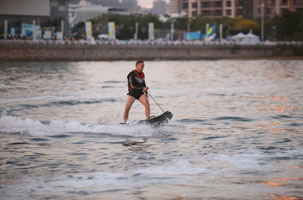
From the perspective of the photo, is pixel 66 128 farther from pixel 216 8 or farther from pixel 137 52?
pixel 216 8

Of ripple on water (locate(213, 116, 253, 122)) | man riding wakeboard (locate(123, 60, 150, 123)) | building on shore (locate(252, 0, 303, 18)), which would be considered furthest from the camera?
building on shore (locate(252, 0, 303, 18))

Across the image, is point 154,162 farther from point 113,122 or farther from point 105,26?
point 105,26

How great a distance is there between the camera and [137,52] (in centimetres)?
8350

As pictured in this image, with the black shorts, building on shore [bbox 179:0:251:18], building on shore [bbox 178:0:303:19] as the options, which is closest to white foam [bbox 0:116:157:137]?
the black shorts

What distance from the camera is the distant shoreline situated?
75.9m

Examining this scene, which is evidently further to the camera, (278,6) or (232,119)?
(278,6)

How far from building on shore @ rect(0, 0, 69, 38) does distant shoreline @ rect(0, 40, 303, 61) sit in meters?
17.5

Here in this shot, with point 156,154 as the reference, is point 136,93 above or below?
above

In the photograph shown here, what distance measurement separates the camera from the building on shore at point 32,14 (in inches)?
3890

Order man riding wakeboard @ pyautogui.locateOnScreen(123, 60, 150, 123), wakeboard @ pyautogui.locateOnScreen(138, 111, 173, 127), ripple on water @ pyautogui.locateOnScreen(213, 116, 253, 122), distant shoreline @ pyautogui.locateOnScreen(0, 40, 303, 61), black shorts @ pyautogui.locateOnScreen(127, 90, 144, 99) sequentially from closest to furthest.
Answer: wakeboard @ pyautogui.locateOnScreen(138, 111, 173, 127) → man riding wakeboard @ pyautogui.locateOnScreen(123, 60, 150, 123) → black shorts @ pyautogui.locateOnScreen(127, 90, 144, 99) → ripple on water @ pyautogui.locateOnScreen(213, 116, 253, 122) → distant shoreline @ pyautogui.locateOnScreen(0, 40, 303, 61)

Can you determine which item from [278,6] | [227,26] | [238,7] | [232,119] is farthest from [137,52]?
[238,7]

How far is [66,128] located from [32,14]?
9080 cm

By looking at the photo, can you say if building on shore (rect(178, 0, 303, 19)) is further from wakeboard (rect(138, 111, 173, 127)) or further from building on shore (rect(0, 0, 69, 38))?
wakeboard (rect(138, 111, 173, 127))

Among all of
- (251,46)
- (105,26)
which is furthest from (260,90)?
(105,26)
